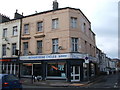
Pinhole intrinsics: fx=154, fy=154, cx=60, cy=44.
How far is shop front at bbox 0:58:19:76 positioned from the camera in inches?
932

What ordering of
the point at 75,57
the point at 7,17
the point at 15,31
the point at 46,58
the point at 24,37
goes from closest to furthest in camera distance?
the point at 75,57, the point at 46,58, the point at 24,37, the point at 15,31, the point at 7,17

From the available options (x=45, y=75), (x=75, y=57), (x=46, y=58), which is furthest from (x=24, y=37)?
(x=75, y=57)

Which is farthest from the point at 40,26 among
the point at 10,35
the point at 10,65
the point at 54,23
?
the point at 10,65

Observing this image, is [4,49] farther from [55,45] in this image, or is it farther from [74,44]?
[74,44]

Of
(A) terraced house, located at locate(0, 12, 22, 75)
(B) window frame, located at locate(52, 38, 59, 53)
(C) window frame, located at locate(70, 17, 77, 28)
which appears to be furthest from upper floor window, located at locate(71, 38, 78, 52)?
(A) terraced house, located at locate(0, 12, 22, 75)

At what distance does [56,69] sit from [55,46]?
3.03m

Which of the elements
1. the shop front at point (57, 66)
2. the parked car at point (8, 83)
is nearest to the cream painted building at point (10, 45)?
the shop front at point (57, 66)

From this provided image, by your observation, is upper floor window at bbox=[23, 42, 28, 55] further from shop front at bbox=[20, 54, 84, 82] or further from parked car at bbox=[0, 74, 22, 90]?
parked car at bbox=[0, 74, 22, 90]

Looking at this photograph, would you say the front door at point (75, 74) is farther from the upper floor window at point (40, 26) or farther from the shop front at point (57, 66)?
the upper floor window at point (40, 26)

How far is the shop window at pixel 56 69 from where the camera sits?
19.5 metres

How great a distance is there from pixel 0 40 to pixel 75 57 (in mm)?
14219

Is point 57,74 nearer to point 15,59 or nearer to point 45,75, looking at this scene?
point 45,75

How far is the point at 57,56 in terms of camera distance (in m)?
19.6

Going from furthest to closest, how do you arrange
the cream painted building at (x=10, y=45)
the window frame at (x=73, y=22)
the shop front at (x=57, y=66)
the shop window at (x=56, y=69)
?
the cream painted building at (x=10, y=45) → the window frame at (x=73, y=22) → the shop window at (x=56, y=69) → the shop front at (x=57, y=66)
